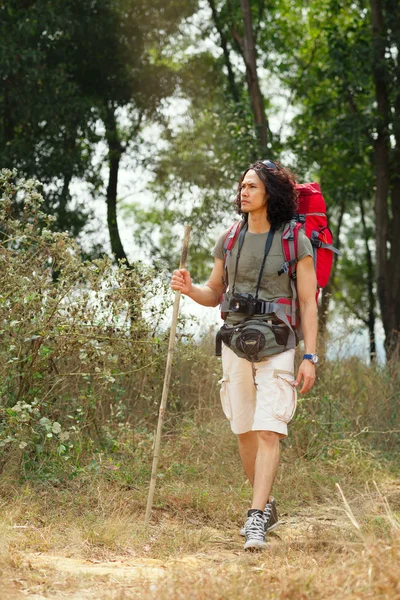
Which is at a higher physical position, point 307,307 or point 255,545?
point 307,307

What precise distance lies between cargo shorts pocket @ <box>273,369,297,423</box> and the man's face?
0.99m

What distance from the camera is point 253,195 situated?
483 centimetres

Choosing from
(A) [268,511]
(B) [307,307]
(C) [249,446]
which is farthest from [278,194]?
(A) [268,511]

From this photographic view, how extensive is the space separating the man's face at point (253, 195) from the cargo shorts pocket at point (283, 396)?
986mm

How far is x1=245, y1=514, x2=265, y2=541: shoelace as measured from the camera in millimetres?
4469

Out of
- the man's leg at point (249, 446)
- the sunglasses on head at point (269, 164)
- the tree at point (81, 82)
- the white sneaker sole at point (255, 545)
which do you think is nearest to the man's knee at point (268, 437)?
the man's leg at point (249, 446)

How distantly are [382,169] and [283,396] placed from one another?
10.5 meters

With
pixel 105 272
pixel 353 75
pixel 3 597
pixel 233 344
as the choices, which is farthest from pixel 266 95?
pixel 3 597

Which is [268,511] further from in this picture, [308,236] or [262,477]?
[308,236]

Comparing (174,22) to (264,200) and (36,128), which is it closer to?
(36,128)

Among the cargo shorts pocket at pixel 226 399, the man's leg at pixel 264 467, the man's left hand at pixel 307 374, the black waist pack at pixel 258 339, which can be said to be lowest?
the man's leg at pixel 264 467

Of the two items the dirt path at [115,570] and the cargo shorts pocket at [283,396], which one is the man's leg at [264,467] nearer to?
the cargo shorts pocket at [283,396]

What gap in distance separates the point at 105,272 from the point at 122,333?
50cm

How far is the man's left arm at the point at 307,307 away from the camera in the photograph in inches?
183
